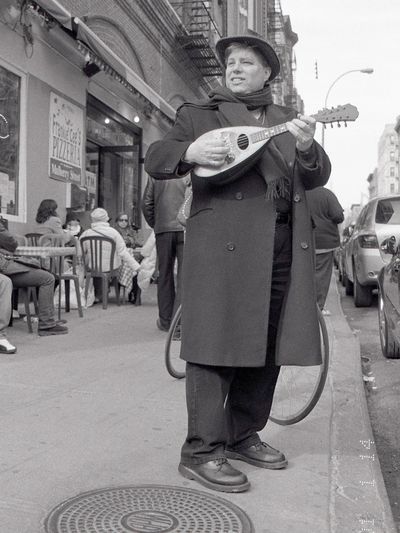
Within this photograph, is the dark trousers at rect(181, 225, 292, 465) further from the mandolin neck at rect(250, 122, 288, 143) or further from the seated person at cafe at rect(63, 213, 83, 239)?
the seated person at cafe at rect(63, 213, 83, 239)

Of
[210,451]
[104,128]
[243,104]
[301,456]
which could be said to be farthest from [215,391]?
[104,128]

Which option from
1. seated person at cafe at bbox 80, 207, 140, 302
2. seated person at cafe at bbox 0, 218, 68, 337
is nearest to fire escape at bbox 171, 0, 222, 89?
seated person at cafe at bbox 80, 207, 140, 302

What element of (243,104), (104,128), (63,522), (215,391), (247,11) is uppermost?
(247,11)

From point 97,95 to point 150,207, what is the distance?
5879 mm

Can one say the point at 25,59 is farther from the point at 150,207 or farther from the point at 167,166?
the point at 167,166

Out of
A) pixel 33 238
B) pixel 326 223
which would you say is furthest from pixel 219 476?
pixel 33 238

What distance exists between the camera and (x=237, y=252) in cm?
303

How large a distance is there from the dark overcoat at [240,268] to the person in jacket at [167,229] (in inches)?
155

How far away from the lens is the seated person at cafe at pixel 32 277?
6.43 m

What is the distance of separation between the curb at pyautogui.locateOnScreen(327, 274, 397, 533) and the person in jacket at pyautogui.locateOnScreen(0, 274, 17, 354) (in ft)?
8.78

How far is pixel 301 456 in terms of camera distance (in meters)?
3.47

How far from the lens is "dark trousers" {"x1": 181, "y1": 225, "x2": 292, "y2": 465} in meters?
3.02

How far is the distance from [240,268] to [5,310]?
3476mm

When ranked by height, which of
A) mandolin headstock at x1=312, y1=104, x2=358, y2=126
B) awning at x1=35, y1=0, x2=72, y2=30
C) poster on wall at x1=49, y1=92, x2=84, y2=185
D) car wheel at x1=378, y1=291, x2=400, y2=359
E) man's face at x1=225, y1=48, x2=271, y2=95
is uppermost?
awning at x1=35, y1=0, x2=72, y2=30
